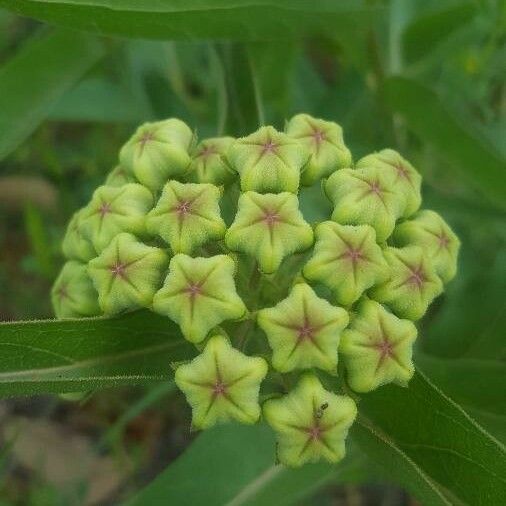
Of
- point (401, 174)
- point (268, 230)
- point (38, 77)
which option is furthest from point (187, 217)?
point (38, 77)

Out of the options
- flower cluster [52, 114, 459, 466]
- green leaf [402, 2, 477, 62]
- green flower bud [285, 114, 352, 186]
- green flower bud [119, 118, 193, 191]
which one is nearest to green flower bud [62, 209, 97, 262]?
flower cluster [52, 114, 459, 466]

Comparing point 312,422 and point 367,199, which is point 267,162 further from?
point 312,422

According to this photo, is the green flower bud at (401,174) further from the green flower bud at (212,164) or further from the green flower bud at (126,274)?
the green flower bud at (126,274)

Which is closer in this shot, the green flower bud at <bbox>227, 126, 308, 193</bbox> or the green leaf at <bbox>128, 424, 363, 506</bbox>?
the green flower bud at <bbox>227, 126, 308, 193</bbox>

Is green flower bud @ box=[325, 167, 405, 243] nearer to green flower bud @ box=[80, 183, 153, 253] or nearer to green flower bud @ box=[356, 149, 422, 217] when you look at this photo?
green flower bud @ box=[356, 149, 422, 217]

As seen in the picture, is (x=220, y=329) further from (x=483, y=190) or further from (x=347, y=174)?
(x=483, y=190)

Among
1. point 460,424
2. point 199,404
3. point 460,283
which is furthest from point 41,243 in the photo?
point 460,424

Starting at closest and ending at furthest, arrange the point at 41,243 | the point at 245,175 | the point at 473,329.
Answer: the point at 245,175 < the point at 473,329 < the point at 41,243
